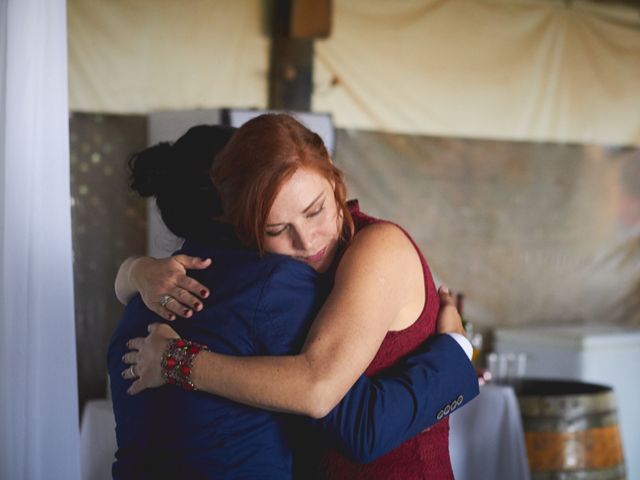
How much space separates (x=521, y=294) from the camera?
16.2 feet

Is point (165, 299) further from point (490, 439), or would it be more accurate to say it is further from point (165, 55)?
point (165, 55)

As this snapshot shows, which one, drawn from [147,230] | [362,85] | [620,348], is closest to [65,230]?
[147,230]

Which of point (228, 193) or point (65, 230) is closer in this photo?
point (228, 193)

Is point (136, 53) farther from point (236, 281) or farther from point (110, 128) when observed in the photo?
point (236, 281)

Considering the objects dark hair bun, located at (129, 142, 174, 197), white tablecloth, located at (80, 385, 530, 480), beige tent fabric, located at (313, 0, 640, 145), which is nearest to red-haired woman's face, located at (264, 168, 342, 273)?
dark hair bun, located at (129, 142, 174, 197)

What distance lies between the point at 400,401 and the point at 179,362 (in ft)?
1.09

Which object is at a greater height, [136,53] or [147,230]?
[136,53]

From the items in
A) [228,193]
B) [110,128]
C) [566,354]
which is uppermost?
[228,193]

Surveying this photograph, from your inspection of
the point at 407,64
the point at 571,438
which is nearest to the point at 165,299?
the point at 571,438

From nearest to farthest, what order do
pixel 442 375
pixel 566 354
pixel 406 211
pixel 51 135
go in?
pixel 442 375
pixel 51 135
pixel 566 354
pixel 406 211

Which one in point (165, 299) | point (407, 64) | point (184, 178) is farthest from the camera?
point (407, 64)

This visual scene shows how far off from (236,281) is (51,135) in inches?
20.9

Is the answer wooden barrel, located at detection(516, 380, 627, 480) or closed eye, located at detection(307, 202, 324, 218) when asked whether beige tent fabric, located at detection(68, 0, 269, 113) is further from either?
closed eye, located at detection(307, 202, 324, 218)

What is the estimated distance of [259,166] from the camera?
1327 mm
